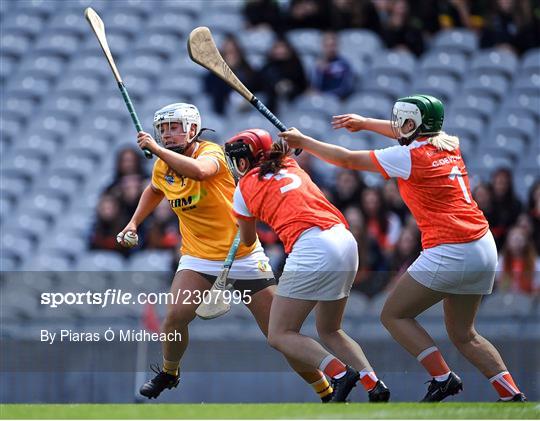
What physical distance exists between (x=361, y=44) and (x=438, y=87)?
1.15 metres

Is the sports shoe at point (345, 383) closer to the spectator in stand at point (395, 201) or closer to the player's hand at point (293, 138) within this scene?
the player's hand at point (293, 138)

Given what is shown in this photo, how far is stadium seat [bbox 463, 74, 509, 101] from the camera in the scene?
1433cm

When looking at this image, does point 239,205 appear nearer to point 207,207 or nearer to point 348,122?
point 207,207

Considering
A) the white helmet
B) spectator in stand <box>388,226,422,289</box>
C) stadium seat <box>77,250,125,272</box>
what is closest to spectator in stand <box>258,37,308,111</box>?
stadium seat <box>77,250,125,272</box>

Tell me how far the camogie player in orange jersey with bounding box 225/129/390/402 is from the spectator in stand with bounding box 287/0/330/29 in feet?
24.1

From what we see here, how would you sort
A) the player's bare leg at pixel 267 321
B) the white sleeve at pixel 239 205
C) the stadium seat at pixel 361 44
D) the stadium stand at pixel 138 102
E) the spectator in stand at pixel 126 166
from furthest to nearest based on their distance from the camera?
the stadium seat at pixel 361 44, the stadium stand at pixel 138 102, the spectator in stand at pixel 126 166, the player's bare leg at pixel 267 321, the white sleeve at pixel 239 205

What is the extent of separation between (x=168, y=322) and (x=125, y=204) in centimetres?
427

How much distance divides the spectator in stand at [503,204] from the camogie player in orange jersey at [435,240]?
12.4 ft

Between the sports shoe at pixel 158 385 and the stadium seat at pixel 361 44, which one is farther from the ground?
the stadium seat at pixel 361 44

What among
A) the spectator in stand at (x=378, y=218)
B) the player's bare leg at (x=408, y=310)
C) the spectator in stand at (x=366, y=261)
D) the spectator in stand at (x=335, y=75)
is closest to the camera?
the player's bare leg at (x=408, y=310)

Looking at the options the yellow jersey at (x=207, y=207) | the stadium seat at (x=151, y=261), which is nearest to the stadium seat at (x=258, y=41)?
the stadium seat at (x=151, y=261)

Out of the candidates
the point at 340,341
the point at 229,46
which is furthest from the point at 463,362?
the point at 229,46

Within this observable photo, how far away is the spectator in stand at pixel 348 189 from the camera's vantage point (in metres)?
12.2

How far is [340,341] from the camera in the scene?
8.24 m
